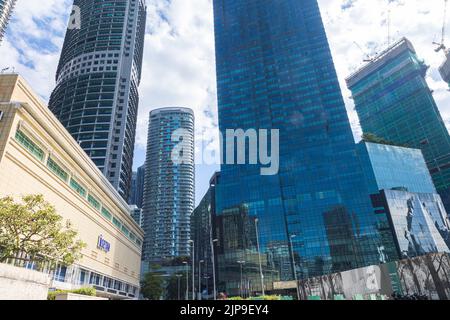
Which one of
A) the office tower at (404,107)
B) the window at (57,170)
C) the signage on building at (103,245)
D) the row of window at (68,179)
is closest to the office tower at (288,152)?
the row of window at (68,179)

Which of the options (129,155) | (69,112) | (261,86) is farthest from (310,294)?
(69,112)

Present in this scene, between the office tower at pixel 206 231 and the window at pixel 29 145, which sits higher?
the office tower at pixel 206 231

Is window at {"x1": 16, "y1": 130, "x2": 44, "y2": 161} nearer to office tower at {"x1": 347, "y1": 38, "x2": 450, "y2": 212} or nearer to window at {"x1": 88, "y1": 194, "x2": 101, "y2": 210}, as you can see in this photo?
window at {"x1": 88, "y1": 194, "x2": 101, "y2": 210}

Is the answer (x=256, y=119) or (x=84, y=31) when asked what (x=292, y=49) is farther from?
(x=84, y=31)

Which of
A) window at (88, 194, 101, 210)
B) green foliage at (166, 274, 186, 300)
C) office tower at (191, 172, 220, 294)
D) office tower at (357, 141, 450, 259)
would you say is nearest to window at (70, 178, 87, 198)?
window at (88, 194, 101, 210)

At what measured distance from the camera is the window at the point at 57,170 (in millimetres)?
33625

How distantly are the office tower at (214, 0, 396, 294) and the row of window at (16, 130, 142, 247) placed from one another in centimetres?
4122

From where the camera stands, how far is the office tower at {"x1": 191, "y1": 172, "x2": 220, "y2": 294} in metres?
132

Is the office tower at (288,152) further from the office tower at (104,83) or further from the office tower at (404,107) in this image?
the office tower at (404,107)

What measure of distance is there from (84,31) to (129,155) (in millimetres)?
63736

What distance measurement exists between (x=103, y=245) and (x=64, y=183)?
53.9ft

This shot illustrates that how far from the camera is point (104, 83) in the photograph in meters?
124

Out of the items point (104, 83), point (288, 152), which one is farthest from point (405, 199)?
point (104, 83)

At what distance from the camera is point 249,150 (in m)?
108
